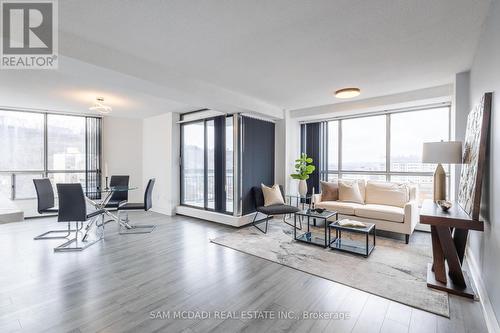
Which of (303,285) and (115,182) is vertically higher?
(115,182)

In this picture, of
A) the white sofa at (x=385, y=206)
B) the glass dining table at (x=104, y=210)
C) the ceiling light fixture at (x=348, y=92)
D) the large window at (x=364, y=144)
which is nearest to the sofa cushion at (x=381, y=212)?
the white sofa at (x=385, y=206)

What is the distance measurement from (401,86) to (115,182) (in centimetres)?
615

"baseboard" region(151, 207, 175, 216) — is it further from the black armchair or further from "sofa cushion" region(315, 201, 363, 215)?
"sofa cushion" region(315, 201, 363, 215)

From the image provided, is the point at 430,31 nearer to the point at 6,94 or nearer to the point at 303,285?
the point at 303,285

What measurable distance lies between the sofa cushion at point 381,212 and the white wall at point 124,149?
573 cm

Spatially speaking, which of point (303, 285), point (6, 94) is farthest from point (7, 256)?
point (303, 285)

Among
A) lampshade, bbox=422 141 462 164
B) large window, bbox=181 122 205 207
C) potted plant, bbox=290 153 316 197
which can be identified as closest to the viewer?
lampshade, bbox=422 141 462 164

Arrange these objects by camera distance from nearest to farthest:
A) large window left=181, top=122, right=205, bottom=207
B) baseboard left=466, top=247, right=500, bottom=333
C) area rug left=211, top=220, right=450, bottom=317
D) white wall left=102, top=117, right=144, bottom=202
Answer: baseboard left=466, top=247, right=500, bottom=333 → area rug left=211, top=220, right=450, bottom=317 → large window left=181, top=122, right=205, bottom=207 → white wall left=102, top=117, right=144, bottom=202

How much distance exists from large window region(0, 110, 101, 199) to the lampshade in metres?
7.14

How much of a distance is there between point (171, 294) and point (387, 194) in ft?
13.3

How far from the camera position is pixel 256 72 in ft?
10.5

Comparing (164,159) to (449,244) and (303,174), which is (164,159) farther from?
(449,244)

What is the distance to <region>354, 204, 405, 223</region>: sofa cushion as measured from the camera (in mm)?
3726

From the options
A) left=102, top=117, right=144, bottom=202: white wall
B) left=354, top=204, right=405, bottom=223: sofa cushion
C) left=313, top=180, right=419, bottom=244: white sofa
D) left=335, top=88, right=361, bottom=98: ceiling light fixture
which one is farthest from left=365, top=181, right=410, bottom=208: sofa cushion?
left=102, top=117, right=144, bottom=202: white wall
